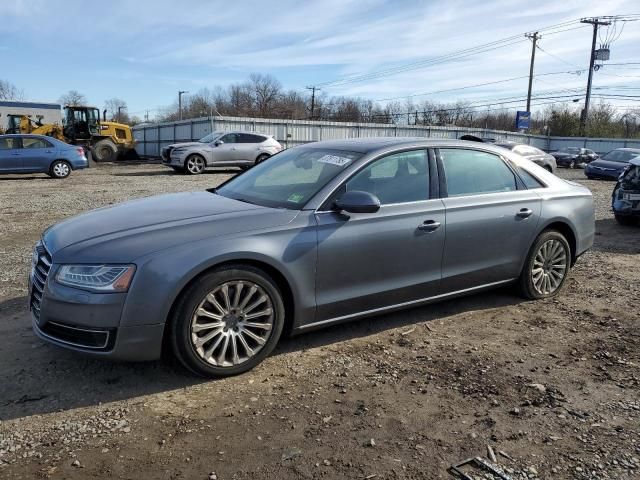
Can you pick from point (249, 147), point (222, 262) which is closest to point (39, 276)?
point (222, 262)

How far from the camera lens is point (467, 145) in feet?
15.5

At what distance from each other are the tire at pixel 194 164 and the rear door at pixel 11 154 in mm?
5457

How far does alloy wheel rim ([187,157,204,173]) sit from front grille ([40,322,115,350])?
17.4 m

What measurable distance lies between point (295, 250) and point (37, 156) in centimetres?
1658

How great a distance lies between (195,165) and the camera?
20203 mm

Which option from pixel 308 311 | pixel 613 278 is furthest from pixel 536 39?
pixel 308 311

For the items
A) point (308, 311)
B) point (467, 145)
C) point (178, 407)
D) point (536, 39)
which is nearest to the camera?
point (178, 407)

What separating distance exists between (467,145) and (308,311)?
7.13 feet

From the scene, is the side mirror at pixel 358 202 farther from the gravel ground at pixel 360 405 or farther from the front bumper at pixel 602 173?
the front bumper at pixel 602 173

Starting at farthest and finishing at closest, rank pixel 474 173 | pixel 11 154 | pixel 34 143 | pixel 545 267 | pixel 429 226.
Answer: pixel 34 143 → pixel 11 154 → pixel 545 267 → pixel 474 173 → pixel 429 226

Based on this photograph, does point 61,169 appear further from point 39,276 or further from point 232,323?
point 232,323

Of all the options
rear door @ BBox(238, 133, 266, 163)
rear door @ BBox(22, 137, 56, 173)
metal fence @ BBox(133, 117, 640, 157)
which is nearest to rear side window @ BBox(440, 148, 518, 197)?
rear door @ BBox(22, 137, 56, 173)

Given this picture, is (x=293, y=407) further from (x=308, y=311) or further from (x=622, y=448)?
(x=622, y=448)

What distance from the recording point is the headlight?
124 inches
